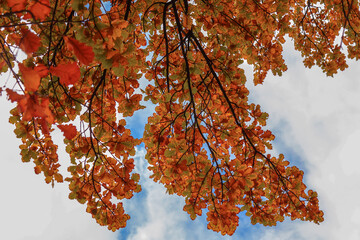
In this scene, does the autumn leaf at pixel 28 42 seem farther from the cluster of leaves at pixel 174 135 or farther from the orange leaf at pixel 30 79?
the cluster of leaves at pixel 174 135

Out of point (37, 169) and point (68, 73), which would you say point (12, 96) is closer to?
point (68, 73)

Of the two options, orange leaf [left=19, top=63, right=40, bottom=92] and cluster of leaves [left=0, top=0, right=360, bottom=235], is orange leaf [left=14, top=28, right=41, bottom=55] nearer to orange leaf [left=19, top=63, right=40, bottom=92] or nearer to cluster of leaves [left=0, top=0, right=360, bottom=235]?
orange leaf [left=19, top=63, right=40, bottom=92]

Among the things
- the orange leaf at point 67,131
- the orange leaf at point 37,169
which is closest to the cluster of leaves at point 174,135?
the orange leaf at point 37,169

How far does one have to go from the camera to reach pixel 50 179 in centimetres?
238

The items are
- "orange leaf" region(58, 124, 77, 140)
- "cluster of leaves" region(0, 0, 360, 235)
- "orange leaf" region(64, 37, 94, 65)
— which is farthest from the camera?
"cluster of leaves" region(0, 0, 360, 235)

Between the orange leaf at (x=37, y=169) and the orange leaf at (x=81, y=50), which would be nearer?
the orange leaf at (x=81, y=50)

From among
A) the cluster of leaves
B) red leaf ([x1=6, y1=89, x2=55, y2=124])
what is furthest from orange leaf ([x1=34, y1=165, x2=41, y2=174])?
red leaf ([x1=6, y1=89, x2=55, y2=124])

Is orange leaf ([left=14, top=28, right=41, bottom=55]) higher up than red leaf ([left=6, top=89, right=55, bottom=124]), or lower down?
higher up

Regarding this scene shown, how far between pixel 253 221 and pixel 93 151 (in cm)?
181

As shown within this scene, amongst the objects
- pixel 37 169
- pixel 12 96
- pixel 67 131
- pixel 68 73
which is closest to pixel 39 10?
pixel 68 73

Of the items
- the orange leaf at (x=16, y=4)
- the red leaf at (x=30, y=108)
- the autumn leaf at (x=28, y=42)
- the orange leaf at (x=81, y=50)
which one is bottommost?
the red leaf at (x=30, y=108)

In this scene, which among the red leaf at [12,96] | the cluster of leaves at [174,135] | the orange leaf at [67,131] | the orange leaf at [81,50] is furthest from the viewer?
the cluster of leaves at [174,135]

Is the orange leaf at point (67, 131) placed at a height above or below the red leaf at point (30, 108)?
above

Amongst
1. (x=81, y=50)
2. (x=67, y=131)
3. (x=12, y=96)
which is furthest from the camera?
(x=67, y=131)
